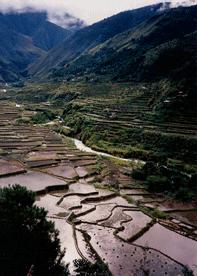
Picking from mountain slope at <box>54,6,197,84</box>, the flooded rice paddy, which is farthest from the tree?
mountain slope at <box>54,6,197,84</box>

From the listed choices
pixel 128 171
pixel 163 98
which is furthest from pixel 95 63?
pixel 128 171

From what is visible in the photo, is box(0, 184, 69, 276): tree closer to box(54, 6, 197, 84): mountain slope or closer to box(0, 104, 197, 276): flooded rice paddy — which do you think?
box(0, 104, 197, 276): flooded rice paddy

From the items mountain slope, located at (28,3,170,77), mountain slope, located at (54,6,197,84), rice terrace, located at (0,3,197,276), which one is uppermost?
mountain slope, located at (28,3,170,77)

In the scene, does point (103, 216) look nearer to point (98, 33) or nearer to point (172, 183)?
point (172, 183)

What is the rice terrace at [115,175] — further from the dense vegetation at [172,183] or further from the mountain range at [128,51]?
the mountain range at [128,51]

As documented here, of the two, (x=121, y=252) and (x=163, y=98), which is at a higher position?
(x=163, y=98)

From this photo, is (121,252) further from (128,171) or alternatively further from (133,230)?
(128,171)

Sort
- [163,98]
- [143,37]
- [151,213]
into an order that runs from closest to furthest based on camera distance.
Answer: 1. [151,213]
2. [163,98]
3. [143,37]
